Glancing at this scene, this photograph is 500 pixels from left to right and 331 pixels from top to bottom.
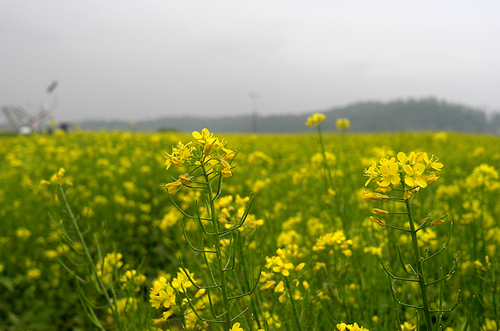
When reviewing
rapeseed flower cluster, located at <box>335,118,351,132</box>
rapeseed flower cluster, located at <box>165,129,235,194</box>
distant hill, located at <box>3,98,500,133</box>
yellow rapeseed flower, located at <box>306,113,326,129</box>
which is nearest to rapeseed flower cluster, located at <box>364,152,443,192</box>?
rapeseed flower cluster, located at <box>165,129,235,194</box>

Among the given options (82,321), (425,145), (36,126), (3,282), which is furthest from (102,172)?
(425,145)

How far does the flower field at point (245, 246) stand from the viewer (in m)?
A: 0.93

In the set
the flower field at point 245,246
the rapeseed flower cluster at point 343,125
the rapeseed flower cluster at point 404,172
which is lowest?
the flower field at point 245,246

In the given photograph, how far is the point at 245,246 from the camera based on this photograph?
59.1 inches

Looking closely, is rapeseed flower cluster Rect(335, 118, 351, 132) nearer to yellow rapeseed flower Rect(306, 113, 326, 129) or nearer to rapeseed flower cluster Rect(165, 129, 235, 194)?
yellow rapeseed flower Rect(306, 113, 326, 129)

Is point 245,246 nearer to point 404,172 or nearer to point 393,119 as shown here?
point 404,172

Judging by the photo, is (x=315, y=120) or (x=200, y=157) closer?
(x=200, y=157)

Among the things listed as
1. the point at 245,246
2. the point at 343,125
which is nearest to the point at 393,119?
the point at 343,125

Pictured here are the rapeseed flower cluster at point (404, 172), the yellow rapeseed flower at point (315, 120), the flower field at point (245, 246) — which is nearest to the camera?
the rapeseed flower cluster at point (404, 172)

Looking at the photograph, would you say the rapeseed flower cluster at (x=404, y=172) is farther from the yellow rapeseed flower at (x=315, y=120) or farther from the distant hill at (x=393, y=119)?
the distant hill at (x=393, y=119)

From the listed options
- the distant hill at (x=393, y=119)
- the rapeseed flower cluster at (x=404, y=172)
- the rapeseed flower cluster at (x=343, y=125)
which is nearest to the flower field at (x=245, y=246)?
the rapeseed flower cluster at (x=404, y=172)

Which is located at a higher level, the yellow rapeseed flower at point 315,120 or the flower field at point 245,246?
the yellow rapeseed flower at point 315,120

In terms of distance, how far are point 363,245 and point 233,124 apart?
12710 centimetres

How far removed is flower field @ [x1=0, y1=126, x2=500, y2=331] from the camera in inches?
36.6
